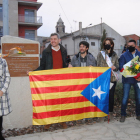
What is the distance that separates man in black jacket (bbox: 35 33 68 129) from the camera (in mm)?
3895

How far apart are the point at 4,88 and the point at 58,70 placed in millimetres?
1257

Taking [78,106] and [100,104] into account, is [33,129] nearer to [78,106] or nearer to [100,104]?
[78,106]

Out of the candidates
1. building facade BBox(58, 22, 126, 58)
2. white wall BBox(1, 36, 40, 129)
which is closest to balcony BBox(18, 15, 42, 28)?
building facade BBox(58, 22, 126, 58)

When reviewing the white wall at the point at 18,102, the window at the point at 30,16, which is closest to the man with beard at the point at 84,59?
the white wall at the point at 18,102

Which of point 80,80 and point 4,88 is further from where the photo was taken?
point 80,80

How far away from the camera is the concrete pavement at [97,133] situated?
3299mm

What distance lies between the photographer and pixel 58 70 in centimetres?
376

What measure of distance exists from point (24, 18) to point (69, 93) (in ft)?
81.5

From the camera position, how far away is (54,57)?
12.9ft

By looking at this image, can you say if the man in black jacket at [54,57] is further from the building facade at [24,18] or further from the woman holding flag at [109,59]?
the building facade at [24,18]

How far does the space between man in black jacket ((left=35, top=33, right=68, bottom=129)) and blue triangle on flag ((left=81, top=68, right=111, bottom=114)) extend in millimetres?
856

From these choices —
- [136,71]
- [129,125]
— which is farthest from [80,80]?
[129,125]

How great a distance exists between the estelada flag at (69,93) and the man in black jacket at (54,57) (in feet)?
0.76

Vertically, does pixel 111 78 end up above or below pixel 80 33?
below
